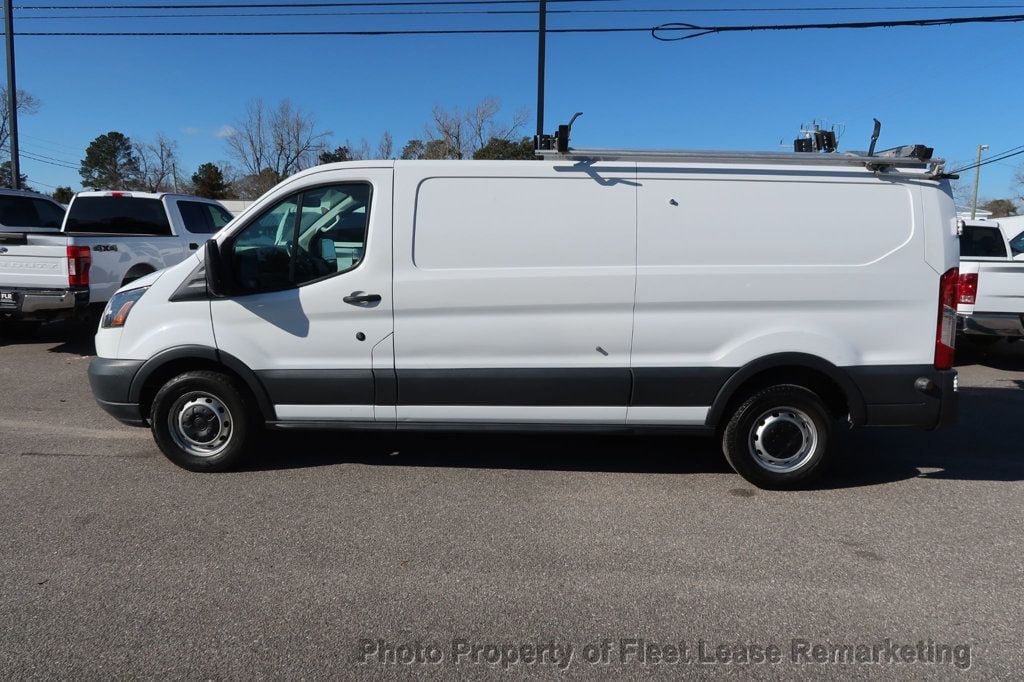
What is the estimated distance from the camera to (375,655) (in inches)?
118

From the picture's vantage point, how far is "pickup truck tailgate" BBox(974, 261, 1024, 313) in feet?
28.5

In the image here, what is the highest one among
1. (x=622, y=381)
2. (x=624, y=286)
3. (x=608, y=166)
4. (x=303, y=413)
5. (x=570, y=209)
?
(x=608, y=166)

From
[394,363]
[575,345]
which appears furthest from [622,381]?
[394,363]

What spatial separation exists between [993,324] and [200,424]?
890cm

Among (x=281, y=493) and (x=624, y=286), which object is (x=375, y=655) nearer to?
(x=281, y=493)

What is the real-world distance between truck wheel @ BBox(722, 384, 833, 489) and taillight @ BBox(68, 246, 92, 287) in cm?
782

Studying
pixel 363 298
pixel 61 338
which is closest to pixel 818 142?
pixel 363 298

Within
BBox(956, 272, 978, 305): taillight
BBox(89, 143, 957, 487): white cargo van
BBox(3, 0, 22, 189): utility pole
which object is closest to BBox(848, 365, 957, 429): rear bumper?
BBox(89, 143, 957, 487): white cargo van

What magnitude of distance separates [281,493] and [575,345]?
6.98 ft

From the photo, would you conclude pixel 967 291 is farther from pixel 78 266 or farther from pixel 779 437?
pixel 78 266

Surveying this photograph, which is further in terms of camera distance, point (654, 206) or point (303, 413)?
point (303, 413)

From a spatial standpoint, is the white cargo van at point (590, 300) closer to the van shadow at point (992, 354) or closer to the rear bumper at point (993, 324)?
the rear bumper at point (993, 324)

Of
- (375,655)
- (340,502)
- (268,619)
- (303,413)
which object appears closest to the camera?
(375,655)

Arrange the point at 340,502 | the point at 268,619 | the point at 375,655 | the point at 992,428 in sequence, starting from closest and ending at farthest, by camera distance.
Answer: the point at 375,655 < the point at 268,619 < the point at 340,502 < the point at 992,428
